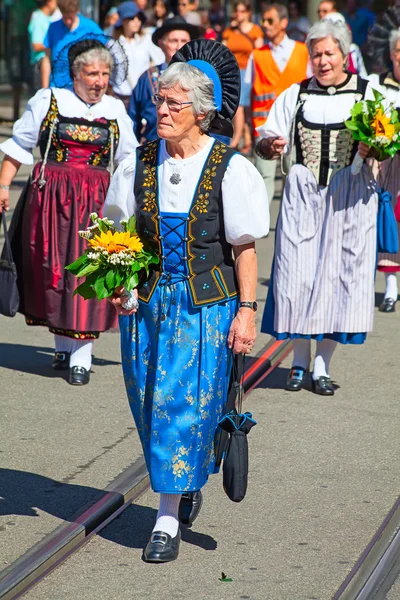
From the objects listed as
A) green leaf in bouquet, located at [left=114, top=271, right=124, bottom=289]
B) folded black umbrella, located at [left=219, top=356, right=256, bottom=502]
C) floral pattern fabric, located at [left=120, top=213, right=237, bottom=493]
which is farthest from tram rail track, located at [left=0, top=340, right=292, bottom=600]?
green leaf in bouquet, located at [left=114, top=271, right=124, bottom=289]

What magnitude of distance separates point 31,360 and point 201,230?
128 inches

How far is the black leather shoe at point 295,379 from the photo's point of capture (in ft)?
21.8

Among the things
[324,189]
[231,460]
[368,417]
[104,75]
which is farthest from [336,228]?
[231,460]

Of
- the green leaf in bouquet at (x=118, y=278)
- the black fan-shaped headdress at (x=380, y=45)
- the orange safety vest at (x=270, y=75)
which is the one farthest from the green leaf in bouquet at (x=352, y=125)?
the orange safety vest at (x=270, y=75)

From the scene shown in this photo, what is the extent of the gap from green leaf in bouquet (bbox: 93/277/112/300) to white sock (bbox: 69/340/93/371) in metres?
2.43

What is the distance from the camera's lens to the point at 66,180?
6.59 metres

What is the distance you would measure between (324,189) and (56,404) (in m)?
1.80

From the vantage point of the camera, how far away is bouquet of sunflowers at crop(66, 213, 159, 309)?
4.16 m

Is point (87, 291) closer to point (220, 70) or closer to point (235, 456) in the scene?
point (235, 456)

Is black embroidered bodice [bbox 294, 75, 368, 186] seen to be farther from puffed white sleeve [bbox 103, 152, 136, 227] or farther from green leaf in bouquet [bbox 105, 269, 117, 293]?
green leaf in bouquet [bbox 105, 269, 117, 293]

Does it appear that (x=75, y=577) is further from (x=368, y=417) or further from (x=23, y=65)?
(x=23, y=65)

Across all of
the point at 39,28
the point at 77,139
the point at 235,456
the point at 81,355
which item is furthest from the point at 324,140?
the point at 39,28

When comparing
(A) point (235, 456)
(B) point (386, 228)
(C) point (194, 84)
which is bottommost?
(A) point (235, 456)

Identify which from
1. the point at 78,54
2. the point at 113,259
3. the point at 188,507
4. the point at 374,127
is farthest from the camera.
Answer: the point at 78,54
